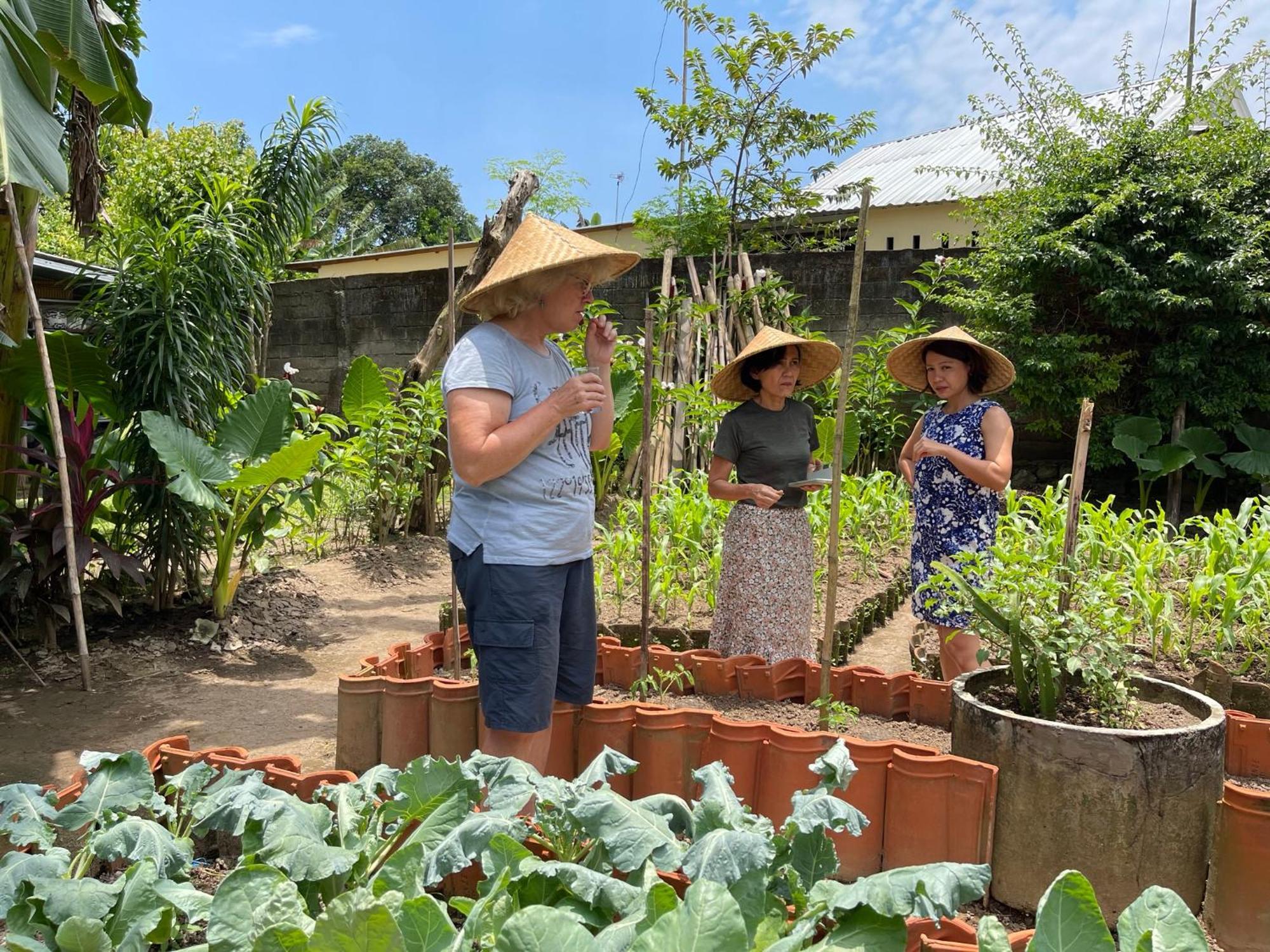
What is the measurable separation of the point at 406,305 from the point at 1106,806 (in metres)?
9.14

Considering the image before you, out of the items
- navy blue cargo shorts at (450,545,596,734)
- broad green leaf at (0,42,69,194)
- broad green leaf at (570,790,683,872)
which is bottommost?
broad green leaf at (570,790,683,872)

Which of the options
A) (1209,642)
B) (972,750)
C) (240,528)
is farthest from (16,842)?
(1209,642)

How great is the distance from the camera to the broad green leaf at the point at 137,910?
1.44 metres

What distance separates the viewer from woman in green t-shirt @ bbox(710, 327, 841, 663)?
11.0 feet

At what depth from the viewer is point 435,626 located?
5.28 meters

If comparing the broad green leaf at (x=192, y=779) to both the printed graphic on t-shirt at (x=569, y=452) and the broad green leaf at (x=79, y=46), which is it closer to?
the printed graphic on t-shirt at (x=569, y=452)

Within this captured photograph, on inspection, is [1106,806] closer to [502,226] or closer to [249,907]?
[249,907]

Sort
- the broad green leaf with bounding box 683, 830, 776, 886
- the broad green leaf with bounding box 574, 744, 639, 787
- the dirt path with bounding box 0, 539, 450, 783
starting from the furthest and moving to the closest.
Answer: the dirt path with bounding box 0, 539, 450, 783 → the broad green leaf with bounding box 574, 744, 639, 787 → the broad green leaf with bounding box 683, 830, 776, 886

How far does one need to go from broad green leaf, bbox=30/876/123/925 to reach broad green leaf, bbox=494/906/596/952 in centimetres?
69

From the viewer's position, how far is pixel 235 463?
4652 mm

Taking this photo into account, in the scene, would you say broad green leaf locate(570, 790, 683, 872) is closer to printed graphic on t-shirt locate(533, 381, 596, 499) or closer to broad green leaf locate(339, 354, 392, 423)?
printed graphic on t-shirt locate(533, 381, 596, 499)

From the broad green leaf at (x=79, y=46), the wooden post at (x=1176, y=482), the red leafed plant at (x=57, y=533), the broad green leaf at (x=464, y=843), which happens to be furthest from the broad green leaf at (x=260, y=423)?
the wooden post at (x=1176, y=482)

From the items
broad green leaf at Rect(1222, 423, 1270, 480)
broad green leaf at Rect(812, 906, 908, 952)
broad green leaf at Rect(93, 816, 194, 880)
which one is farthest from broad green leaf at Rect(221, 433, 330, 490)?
broad green leaf at Rect(1222, 423, 1270, 480)

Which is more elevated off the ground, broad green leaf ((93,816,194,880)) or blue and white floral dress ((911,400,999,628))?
blue and white floral dress ((911,400,999,628))
